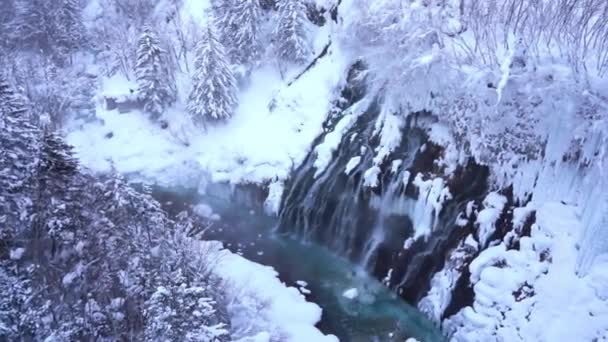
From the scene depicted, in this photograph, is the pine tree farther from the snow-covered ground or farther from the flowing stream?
the flowing stream

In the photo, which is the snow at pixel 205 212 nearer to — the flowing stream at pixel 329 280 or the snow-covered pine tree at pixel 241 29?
the flowing stream at pixel 329 280

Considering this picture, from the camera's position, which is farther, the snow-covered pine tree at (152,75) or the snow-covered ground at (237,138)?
the snow-covered pine tree at (152,75)

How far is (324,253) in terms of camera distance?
16.9m

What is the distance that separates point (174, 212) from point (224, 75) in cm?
776

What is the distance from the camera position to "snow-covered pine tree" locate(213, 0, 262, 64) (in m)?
24.7

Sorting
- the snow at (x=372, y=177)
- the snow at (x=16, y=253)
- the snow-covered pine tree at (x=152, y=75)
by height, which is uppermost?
the snow-covered pine tree at (x=152, y=75)

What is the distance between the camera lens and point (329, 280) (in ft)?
50.2

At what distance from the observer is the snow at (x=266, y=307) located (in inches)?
470

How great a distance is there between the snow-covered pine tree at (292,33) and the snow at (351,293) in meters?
14.0

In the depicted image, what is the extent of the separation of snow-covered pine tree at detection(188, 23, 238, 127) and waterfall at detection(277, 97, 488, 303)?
6851 millimetres

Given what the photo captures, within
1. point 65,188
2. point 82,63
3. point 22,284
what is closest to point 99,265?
point 22,284

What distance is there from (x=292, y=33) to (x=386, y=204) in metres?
12.3

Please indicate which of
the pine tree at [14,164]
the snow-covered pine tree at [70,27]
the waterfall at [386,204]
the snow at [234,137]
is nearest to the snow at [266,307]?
the waterfall at [386,204]

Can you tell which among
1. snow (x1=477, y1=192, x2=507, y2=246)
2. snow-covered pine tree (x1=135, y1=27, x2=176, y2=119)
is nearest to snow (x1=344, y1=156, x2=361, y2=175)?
snow (x1=477, y1=192, x2=507, y2=246)
